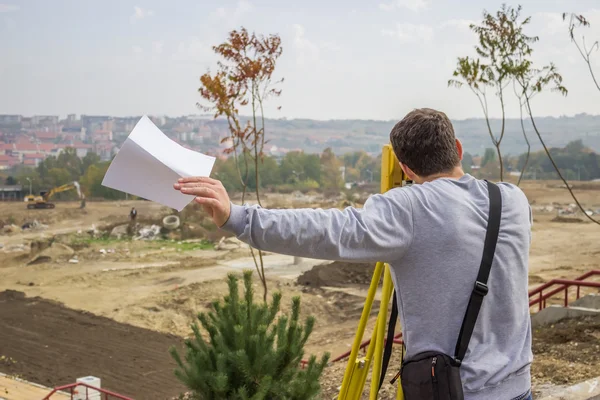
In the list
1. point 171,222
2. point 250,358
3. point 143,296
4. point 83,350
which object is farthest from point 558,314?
point 171,222

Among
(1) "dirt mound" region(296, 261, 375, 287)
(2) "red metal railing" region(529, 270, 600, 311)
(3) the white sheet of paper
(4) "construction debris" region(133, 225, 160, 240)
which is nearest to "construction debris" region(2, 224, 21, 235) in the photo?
(4) "construction debris" region(133, 225, 160, 240)

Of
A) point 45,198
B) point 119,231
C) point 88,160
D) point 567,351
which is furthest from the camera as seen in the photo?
point 88,160

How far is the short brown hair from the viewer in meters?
1.58

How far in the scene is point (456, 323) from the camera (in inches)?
62.3

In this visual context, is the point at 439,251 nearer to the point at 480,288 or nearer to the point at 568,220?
the point at 480,288

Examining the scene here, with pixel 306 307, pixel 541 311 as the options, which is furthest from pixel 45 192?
pixel 541 311

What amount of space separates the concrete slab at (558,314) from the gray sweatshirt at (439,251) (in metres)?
7.67

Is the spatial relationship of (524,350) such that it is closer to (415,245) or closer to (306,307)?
(415,245)

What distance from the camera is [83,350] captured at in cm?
1691

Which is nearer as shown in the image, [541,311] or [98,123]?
[541,311]

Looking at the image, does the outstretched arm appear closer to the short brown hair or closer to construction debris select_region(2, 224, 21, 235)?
the short brown hair

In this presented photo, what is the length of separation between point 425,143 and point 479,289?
0.32 metres

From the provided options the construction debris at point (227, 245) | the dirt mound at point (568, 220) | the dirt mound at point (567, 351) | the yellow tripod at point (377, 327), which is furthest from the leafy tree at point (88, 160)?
the yellow tripod at point (377, 327)

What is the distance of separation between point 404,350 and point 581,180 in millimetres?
40987
